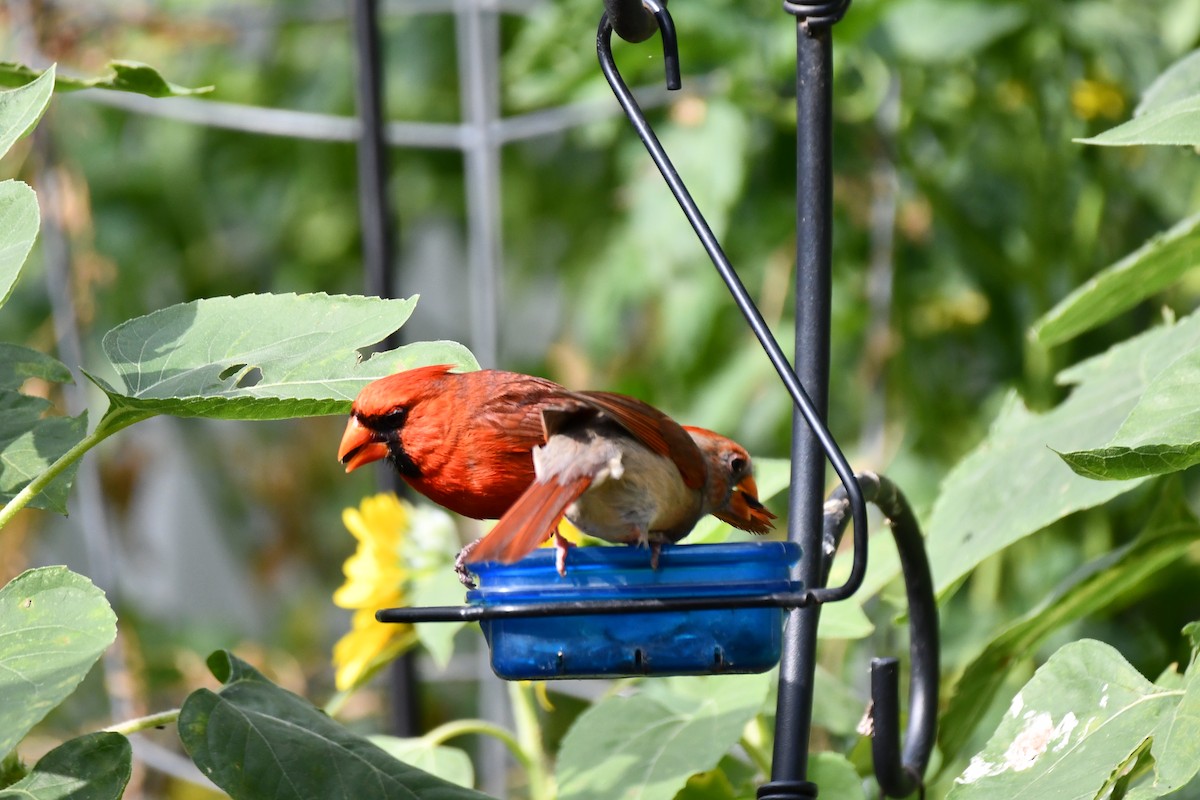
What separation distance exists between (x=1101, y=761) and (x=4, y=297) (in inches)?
27.1

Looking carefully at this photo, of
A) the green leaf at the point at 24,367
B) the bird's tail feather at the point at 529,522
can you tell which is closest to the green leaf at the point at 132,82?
the green leaf at the point at 24,367

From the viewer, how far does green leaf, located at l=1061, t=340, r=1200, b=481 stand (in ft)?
2.84

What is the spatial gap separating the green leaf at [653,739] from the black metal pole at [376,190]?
58cm

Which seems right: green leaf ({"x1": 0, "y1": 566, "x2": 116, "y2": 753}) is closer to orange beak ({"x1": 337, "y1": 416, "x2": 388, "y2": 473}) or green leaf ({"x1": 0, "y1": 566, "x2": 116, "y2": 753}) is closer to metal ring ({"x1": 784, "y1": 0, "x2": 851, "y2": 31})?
orange beak ({"x1": 337, "y1": 416, "x2": 388, "y2": 473})

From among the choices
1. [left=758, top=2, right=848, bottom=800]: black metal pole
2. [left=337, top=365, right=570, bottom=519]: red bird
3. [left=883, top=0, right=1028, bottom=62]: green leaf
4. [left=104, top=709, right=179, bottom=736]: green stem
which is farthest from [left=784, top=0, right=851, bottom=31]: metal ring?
[left=883, top=0, right=1028, bottom=62]: green leaf

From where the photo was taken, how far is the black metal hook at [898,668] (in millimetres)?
1004

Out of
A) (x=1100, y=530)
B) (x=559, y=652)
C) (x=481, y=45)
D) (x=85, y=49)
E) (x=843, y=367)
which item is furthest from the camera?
(x=85, y=49)

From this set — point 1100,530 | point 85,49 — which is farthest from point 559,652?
point 85,49

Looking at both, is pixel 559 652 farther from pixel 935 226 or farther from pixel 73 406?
pixel 73 406

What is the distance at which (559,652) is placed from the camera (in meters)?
0.82

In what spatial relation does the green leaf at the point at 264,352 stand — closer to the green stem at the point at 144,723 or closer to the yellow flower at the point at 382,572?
the green stem at the point at 144,723

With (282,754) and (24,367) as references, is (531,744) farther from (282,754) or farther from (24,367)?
(24,367)

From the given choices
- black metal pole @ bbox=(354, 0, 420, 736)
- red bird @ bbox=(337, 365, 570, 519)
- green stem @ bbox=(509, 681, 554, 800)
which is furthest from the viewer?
black metal pole @ bbox=(354, 0, 420, 736)

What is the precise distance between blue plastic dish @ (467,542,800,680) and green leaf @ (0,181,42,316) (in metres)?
0.32
